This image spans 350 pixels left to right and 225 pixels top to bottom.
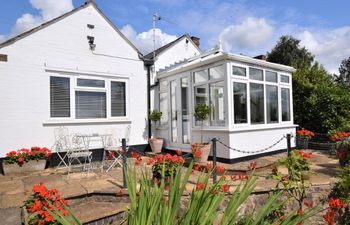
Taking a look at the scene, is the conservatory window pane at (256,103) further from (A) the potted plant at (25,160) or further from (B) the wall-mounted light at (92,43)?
(A) the potted plant at (25,160)

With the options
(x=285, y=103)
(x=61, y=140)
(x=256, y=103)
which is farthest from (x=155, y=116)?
(x=285, y=103)

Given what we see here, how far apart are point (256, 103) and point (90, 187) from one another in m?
5.43

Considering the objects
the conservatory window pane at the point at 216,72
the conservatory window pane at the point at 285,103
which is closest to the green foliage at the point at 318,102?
the conservatory window pane at the point at 285,103

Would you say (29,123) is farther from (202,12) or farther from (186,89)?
(202,12)

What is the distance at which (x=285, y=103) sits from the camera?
928 centimetres

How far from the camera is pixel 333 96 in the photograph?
9.80 metres

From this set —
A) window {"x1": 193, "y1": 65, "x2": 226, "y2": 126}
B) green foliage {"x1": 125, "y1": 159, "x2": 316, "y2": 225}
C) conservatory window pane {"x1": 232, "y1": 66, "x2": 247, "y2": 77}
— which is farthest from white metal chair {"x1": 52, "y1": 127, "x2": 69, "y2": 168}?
green foliage {"x1": 125, "y1": 159, "x2": 316, "y2": 225}

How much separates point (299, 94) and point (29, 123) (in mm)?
9884

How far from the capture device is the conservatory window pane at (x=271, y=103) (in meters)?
8.52

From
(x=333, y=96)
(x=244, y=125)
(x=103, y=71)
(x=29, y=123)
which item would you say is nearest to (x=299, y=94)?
(x=333, y=96)

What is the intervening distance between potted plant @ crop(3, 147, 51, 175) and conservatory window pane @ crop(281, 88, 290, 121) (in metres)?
7.53

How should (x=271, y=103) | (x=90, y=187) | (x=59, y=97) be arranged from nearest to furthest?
(x=90, y=187), (x=59, y=97), (x=271, y=103)

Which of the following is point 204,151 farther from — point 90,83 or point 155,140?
point 90,83

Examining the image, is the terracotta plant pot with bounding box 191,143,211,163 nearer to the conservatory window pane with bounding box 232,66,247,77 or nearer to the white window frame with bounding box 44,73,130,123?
the conservatory window pane with bounding box 232,66,247,77
